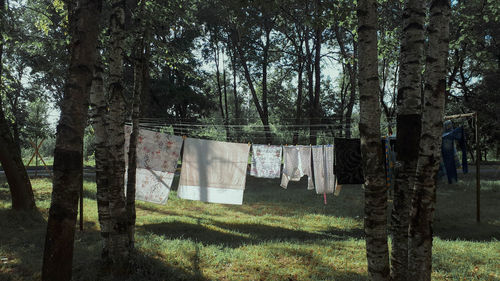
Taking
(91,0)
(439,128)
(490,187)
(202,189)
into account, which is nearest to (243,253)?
(202,189)

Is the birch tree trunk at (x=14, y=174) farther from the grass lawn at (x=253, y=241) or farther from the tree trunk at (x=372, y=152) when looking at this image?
the tree trunk at (x=372, y=152)

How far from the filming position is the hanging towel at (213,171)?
27.2ft

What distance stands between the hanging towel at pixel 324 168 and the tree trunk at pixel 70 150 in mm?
8047

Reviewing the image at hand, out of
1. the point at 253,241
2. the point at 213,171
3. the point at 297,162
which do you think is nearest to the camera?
the point at 253,241

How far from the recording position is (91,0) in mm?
1849

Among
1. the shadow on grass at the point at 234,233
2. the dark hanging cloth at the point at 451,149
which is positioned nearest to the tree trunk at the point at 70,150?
the shadow on grass at the point at 234,233

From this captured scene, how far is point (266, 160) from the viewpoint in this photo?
991cm

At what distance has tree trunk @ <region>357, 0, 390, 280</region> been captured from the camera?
8.82 feet

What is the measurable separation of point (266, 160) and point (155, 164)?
11.5 feet

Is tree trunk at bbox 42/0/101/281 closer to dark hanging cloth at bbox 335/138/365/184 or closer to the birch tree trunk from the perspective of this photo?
dark hanging cloth at bbox 335/138/365/184

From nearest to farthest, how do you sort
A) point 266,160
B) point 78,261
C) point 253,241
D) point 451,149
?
point 78,261 → point 253,241 → point 451,149 → point 266,160

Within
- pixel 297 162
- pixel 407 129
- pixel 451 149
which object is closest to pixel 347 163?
pixel 297 162

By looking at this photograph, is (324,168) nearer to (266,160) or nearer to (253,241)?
(266,160)

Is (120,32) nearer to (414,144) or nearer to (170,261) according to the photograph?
(170,261)
